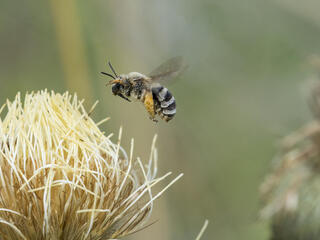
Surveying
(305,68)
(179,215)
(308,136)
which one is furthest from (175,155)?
(308,136)

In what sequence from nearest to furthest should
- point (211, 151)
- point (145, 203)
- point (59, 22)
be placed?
point (145, 203) → point (59, 22) → point (211, 151)

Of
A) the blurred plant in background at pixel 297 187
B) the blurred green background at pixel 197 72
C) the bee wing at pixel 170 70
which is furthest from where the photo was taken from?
the blurred green background at pixel 197 72

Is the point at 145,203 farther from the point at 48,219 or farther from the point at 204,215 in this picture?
the point at 204,215

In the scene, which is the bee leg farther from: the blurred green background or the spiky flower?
the blurred green background

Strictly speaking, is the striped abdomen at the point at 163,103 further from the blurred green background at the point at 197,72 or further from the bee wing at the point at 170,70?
the blurred green background at the point at 197,72

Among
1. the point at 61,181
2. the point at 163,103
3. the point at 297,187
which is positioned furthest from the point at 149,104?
the point at 297,187

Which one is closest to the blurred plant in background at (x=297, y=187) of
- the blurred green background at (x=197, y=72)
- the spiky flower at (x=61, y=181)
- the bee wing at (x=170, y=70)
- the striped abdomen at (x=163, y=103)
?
the blurred green background at (x=197, y=72)

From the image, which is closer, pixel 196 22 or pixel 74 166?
pixel 74 166
